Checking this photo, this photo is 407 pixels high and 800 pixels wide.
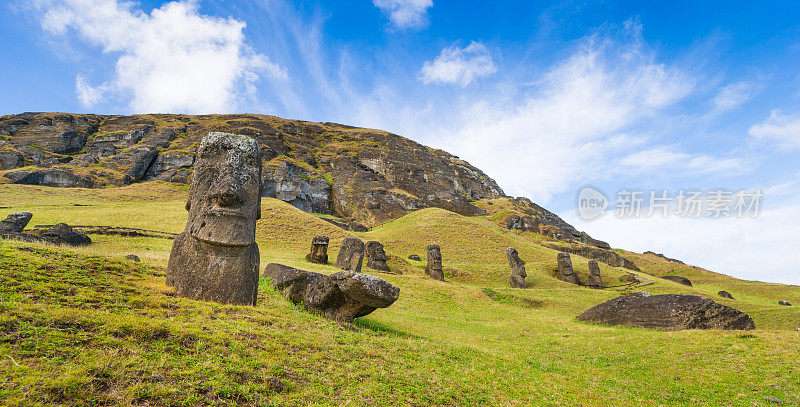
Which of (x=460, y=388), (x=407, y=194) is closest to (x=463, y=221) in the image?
(x=407, y=194)

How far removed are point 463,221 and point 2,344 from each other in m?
56.9

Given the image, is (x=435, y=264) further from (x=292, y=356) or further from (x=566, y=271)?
(x=292, y=356)

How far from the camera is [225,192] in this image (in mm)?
9984

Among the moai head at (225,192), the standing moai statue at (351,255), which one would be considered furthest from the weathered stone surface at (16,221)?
the moai head at (225,192)

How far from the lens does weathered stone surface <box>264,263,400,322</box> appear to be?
9.35 m

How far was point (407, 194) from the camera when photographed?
82.9 m

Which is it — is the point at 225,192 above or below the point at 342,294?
above

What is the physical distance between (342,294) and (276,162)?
7831cm

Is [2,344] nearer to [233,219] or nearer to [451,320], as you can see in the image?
[233,219]

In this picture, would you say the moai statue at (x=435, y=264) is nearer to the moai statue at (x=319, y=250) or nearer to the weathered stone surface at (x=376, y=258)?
the weathered stone surface at (x=376, y=258)

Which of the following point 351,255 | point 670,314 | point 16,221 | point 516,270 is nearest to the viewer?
point 670,314

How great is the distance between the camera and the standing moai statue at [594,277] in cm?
3645

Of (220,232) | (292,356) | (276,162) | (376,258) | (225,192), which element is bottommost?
(292,356)

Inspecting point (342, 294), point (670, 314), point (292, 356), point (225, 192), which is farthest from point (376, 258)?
point (292, 356)
